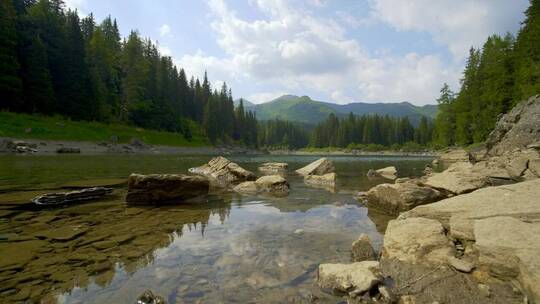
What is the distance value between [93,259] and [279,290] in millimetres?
3477

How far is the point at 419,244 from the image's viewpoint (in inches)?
201

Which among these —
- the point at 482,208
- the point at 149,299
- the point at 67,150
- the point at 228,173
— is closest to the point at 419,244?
the point at 482,208

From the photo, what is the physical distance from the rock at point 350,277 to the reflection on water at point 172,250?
8.5 inches

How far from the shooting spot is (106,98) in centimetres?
6912

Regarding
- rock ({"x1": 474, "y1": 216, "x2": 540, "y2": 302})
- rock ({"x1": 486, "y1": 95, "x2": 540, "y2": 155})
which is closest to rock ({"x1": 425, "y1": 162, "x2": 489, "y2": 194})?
rock ({"x1": 474, "y1": 216, "x2": 540, "y2": 302})

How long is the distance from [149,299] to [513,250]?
4.83 meters

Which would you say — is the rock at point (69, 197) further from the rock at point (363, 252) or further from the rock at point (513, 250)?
the rock at point (513, 250)

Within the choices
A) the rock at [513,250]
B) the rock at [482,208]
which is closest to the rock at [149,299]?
the rock at [513,250]

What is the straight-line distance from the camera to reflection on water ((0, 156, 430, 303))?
4281 millimetres

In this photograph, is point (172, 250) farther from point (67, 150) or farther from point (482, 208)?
point (67, 150)

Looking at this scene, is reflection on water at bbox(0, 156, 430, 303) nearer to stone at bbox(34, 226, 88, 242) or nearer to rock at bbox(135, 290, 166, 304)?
stone at bbox(34, 226, 88, 242)

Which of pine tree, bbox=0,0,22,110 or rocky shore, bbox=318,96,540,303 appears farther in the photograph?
pine tree, bbox=0,0,22,110

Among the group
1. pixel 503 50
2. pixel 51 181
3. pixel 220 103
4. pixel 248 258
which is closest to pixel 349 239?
pixel 248 258

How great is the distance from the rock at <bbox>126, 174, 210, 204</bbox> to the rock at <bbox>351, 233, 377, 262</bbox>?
25.4ft
